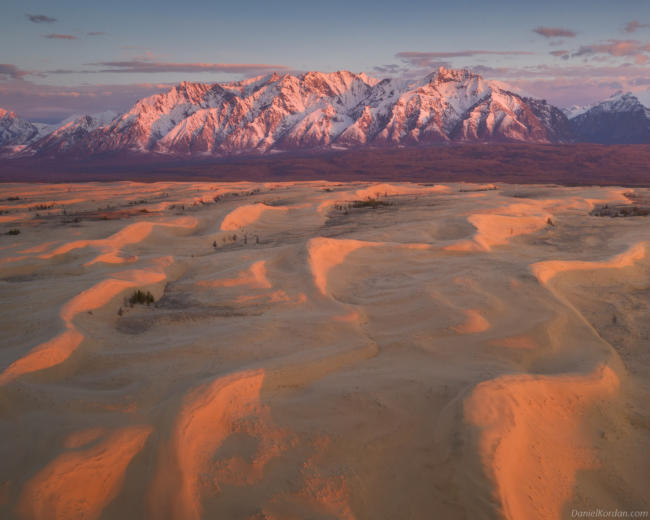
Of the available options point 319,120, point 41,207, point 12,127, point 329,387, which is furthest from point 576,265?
point 12,127

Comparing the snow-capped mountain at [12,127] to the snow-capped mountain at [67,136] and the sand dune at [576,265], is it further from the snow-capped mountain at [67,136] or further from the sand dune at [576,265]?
the sand dune at [576,265]

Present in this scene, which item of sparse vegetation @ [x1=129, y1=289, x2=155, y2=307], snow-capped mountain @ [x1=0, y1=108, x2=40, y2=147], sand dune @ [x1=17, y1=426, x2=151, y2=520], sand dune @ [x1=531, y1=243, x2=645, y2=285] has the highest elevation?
sand dune @ [x1=17, y1=426, x2=151, y2=520]

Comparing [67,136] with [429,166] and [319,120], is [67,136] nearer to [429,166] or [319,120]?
[319,120]

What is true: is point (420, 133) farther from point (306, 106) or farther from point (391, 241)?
point (391, 241)

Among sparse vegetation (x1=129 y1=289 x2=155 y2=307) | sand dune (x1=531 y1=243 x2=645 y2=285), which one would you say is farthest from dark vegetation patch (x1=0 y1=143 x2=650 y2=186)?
sparse vegetation (x1=129 y1=289 x2=155 y2=307)

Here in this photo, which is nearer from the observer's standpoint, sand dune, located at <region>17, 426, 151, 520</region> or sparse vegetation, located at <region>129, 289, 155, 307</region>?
sand dune, located at <region>17, 426, 151, 520</region>

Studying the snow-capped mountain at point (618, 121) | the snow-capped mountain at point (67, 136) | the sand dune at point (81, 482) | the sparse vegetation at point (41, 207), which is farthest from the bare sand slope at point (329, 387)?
the snow-capped mountain at point (618, 121)

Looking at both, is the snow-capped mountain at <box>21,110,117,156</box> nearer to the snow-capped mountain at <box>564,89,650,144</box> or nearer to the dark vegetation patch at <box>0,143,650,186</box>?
the dark vegetation patch at <box>0,143,650,186</box>

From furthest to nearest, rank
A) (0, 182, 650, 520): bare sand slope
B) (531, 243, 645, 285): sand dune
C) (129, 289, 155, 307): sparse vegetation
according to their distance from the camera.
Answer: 1. (531, 243, 645, 285): sand dune
2. (129, 289, 155, 307): sparse vegetation
3. (0, 182, 650, 520): bare sand slope
